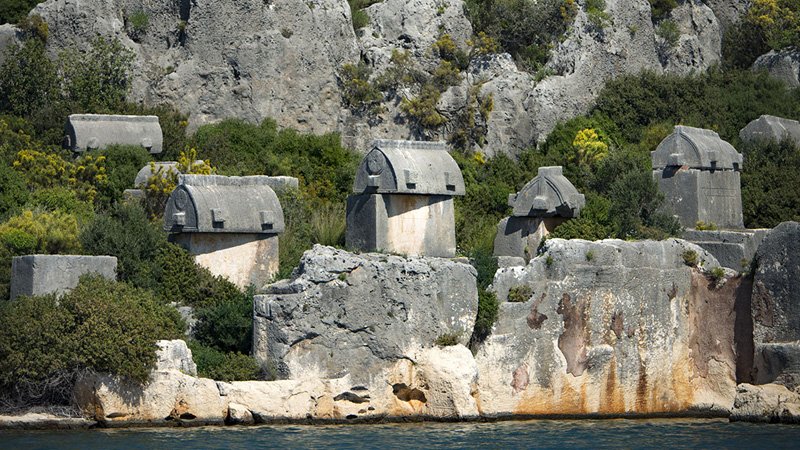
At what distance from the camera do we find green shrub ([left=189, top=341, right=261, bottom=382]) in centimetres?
2742

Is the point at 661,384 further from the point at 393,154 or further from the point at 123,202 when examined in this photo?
the point at 123,202

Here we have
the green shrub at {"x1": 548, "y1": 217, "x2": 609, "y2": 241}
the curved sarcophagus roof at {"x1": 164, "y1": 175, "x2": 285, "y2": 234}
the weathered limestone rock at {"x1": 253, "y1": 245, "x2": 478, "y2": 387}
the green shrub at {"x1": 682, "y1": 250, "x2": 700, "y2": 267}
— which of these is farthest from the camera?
the green shrub at {"x1": 548, "y1": 217, "x2": 609, "y2": 241}

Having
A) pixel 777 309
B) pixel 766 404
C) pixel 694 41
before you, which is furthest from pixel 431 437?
pixel 694 41

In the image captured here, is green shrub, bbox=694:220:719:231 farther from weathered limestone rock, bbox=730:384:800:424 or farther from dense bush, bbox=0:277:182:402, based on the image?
dense bush, bbox=0:277:182:402

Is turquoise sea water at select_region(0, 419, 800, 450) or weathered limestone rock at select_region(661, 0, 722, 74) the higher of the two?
weathered limestone rock at select_region(661, 0, 722, 74)

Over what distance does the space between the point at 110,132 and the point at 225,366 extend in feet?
37.7

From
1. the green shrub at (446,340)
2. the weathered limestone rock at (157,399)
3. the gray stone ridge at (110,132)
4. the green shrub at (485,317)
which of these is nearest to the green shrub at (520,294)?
the green shrub at (485,317)

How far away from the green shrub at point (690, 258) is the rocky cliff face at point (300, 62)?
36.4ft

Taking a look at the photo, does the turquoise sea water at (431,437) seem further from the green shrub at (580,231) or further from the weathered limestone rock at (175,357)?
the green shrub at (580,231)

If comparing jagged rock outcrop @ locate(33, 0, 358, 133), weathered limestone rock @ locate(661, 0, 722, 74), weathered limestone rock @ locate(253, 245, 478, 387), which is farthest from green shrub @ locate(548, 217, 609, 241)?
weathered limestone rock @ locate(661, 0, 722, 74)

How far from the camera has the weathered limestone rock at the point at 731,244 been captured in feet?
107

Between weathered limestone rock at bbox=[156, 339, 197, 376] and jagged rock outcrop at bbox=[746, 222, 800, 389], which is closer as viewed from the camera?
weathered limestone rock at bbox=[156, 339, 197, 376]

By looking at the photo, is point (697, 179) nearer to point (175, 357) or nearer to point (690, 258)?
point (690, 258)

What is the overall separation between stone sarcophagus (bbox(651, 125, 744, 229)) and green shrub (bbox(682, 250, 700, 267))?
15.9 feet
